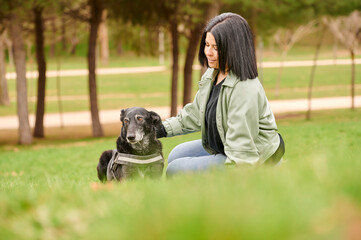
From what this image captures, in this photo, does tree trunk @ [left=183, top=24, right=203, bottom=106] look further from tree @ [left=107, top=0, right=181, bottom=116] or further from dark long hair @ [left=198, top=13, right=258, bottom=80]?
dark long hair @ [left=198, top=13, right=258, bottom=80]

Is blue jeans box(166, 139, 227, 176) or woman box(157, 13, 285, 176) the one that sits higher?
woman box(157, 13, 285, 176)

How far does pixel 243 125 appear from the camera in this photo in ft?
14.0

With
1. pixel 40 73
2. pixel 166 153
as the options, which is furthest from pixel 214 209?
pixel 40 73

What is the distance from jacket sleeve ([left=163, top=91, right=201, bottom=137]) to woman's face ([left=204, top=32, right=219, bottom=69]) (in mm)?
506

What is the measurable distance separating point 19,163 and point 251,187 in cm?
1217

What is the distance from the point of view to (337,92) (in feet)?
111

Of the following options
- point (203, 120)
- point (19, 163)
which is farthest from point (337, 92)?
point (203, 120)

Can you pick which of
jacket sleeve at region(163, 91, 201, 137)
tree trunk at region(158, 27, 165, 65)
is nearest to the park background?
tree trunk at region(158, 27, 165, 65)

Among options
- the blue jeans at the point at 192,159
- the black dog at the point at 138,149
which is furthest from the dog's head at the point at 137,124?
the blue jeans at the point at 192,159

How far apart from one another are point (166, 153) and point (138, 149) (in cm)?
575

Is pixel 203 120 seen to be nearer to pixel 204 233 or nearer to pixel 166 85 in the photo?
pixel 204 233

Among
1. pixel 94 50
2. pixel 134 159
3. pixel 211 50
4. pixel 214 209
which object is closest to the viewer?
pixel 214 209

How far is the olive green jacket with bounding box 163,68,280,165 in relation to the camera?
4273 mm

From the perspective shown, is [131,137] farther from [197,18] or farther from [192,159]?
[197,18]
